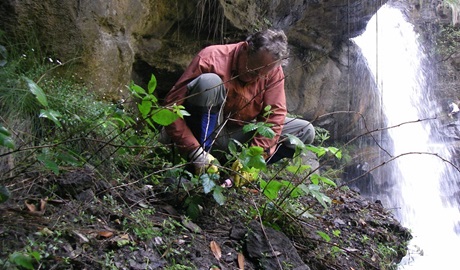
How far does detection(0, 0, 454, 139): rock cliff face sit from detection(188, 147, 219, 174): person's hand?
58 centimetres

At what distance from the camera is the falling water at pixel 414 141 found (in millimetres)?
7055

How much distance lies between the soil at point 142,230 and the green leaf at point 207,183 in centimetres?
17

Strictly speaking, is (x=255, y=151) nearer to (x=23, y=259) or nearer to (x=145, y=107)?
(x=145, y=107)

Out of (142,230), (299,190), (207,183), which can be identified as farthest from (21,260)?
(299,190)

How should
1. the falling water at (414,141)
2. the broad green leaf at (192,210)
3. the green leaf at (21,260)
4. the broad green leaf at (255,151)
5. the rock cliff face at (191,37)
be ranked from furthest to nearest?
the falling water at (414,141) < the rock cliff face at (191,37) < the broad green leaf at (192,210) < the broad green leaf at (255,151) < the green leaf at (21,260)

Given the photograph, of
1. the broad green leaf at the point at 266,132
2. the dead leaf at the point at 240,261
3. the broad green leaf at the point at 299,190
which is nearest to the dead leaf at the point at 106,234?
the dead leaf at the point at 240,261

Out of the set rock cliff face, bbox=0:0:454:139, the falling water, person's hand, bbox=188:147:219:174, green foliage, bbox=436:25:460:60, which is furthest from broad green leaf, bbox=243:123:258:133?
green foliage, bbox=436:25:460:60

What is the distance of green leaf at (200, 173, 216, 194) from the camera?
205 cm

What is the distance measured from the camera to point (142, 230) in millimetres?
1885

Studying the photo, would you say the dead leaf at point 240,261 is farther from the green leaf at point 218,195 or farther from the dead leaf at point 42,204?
the dead leaf at point 42,204

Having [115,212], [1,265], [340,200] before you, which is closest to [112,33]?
[115,212]

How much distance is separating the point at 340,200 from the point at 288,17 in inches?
111

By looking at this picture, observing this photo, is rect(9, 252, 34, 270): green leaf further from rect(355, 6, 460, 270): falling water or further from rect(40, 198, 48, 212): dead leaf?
rect(355, 6, 460, 270): falling water

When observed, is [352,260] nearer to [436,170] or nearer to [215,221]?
[215,221]
